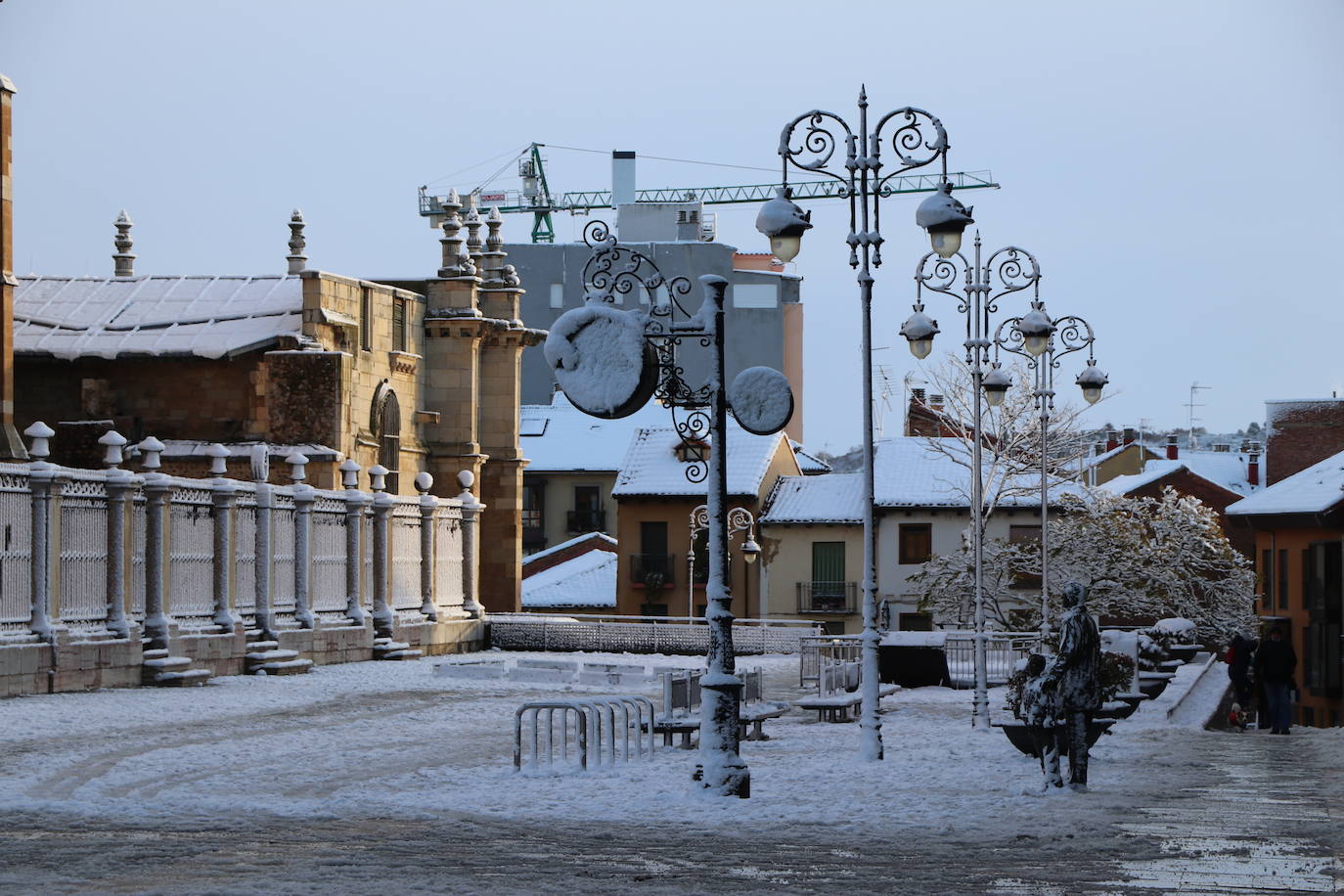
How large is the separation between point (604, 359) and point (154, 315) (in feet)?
115

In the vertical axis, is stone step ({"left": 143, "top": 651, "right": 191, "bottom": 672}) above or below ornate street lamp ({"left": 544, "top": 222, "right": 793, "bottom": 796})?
below

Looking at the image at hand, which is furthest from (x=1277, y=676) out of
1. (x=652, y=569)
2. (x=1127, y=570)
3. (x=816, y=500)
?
(x=652, y=569)

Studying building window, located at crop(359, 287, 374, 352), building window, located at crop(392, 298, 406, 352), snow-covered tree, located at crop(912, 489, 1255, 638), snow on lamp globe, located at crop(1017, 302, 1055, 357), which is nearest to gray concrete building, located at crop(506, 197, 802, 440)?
snow-covered tree, located at crop(912, 489, 1255, 638)

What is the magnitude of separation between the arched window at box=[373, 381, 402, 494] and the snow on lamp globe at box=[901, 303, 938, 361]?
80.3 ft

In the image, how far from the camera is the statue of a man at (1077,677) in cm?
1465

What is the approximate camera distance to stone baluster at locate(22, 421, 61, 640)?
Result: 23281 mm

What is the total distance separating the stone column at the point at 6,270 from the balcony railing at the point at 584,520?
4195 cm

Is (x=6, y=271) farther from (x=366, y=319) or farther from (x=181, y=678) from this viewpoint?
(x=366, y=319)

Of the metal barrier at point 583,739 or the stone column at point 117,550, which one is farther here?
the stone column at point 117,550

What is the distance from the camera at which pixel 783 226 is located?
15.9 meters

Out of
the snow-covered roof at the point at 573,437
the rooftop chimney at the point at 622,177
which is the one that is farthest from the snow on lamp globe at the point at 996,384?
the rooftop chimney at the point at 622,177

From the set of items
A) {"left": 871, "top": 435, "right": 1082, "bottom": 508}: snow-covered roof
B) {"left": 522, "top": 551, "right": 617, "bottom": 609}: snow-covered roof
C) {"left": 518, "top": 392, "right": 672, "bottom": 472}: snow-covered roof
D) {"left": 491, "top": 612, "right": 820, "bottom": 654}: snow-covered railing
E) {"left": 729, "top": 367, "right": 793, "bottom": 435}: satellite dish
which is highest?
{"left": 518, "top": 392, "right": 672, "bottom": 472}: snow-covered roof

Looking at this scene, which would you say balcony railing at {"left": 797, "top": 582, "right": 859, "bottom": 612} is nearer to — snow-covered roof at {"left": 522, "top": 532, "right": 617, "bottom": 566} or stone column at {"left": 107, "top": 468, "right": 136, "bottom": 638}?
snow-covered roof at {"left": 522, "top": 532, "right": 617, "bottom": 566}

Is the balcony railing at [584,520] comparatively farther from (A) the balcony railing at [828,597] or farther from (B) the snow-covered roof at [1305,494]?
(B) the snow-covered roof at [1305,494]
